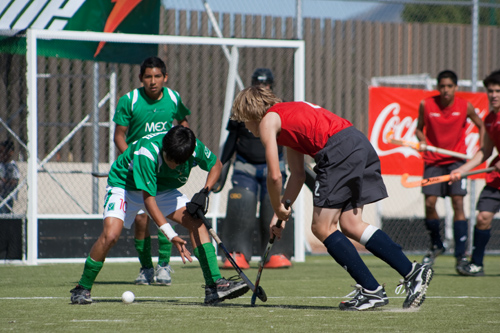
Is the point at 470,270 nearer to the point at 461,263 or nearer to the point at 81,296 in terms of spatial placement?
the point at 461,263

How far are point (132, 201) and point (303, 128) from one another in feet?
4.58

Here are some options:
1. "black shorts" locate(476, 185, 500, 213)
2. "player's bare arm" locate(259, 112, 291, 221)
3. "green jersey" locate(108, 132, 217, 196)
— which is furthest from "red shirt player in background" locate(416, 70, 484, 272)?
"player's bare arm" locate(259, 112, 291, 221)

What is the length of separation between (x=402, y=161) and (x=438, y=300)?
4.86 metres

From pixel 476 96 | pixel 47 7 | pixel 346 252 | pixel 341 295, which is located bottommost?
pixel 341 295

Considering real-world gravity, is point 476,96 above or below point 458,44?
below

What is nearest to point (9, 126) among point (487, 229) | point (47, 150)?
point (47, 150)

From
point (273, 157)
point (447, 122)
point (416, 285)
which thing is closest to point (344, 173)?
point (273, 157)

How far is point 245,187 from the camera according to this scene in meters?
7.74

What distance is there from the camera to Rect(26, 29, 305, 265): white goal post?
25.9 ft

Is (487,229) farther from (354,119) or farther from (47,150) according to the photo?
(47,150)

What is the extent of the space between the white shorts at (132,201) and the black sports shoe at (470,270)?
10.6ft

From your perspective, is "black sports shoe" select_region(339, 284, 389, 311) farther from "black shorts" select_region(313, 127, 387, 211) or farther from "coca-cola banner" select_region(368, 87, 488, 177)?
"coca-cola banner" select_region(368, 87, 488, 177)

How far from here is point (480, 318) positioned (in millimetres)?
3936

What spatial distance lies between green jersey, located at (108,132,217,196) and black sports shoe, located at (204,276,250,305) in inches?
27.9
